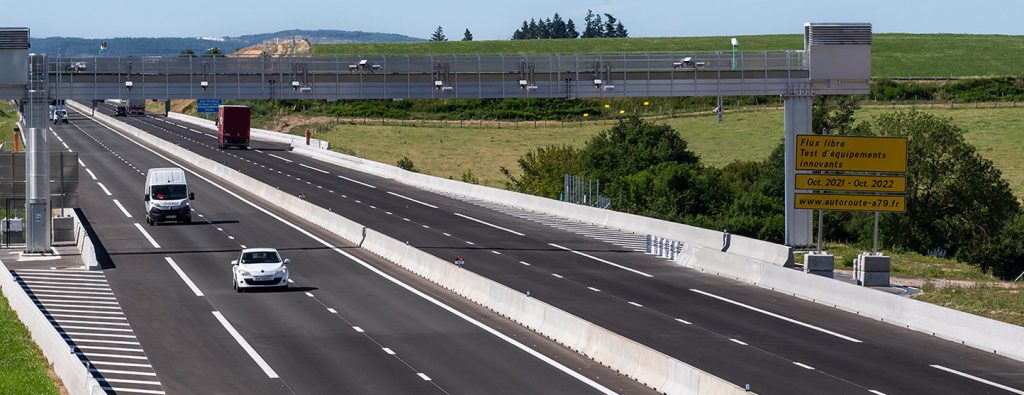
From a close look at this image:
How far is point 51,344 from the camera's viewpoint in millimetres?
33344

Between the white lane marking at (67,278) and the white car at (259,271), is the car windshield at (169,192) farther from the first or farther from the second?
the white car at (259,271)

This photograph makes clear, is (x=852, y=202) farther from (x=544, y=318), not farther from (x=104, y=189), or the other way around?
(x=104, y=189)

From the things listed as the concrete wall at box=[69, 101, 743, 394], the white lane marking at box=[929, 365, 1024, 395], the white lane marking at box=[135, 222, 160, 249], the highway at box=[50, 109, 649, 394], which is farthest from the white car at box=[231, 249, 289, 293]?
the white lane marking at box=[929, 365, 1024, 395]

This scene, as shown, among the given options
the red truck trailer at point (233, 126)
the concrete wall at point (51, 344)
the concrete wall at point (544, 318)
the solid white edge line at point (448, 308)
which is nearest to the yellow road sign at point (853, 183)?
the concrete wall at point (544, 318)

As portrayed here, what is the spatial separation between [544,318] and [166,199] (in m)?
36.4

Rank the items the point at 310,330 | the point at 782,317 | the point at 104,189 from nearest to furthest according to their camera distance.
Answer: the point at 310,330
the point at 782,317
the point at 104,189

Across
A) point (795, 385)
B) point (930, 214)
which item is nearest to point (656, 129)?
point (930, 214)

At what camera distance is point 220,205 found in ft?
258

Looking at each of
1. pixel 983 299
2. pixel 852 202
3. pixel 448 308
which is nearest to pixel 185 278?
pixel 448 308

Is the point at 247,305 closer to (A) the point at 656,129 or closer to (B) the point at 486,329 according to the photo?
(B) the point at 486,329

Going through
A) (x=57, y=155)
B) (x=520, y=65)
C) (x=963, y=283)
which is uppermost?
(x=520, y=65)

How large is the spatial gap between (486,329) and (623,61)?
89.8ft

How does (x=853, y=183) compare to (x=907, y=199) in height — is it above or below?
above

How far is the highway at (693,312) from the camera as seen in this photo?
30844mm
